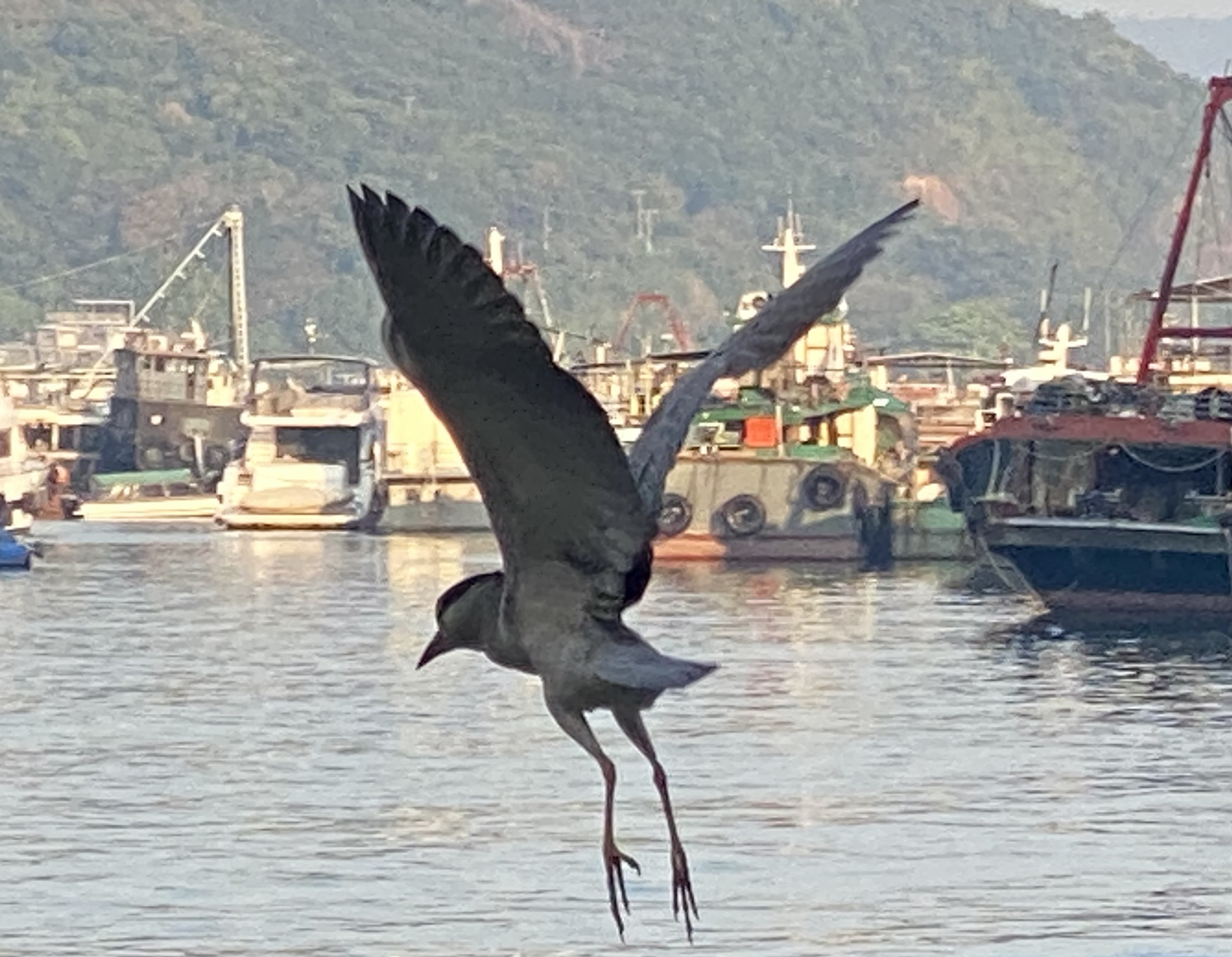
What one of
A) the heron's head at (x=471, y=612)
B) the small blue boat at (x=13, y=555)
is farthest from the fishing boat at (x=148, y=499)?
the heron's head at (x=471, y=612)

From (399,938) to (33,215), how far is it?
17331 cm

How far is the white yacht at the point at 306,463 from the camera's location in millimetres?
83250

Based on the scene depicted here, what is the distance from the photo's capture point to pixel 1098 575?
49.4 m

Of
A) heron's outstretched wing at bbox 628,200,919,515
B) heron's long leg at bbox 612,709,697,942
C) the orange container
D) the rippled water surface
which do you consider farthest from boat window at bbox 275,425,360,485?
heron's long leg at bbox 612,709,697,942

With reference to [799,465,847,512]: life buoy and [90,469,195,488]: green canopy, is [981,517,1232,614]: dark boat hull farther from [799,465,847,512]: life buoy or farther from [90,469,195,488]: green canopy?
[90,469,195,488]: green canopy

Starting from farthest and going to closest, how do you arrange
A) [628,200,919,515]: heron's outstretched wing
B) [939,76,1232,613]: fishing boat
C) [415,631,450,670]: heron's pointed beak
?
[939,76,1232,613]: fishing boat → [628,200,919,515]: heron's outstretched wing → [415,631,450,670]: heron's pointed beak

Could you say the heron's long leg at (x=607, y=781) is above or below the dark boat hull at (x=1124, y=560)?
above

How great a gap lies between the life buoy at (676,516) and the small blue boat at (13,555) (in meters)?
8.91

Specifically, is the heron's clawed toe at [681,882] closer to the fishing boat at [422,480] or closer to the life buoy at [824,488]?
the life buoy at [824,488]

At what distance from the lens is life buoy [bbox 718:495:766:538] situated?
6494cm

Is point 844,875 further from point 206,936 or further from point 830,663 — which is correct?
point 830,663

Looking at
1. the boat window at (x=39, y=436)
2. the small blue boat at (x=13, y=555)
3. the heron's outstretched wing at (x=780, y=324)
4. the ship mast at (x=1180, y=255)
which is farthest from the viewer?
the boat window at (x=39, y=436)

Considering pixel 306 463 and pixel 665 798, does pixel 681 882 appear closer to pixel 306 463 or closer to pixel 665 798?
pixel 665 798

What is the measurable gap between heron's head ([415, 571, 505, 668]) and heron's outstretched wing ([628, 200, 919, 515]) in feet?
3.02
